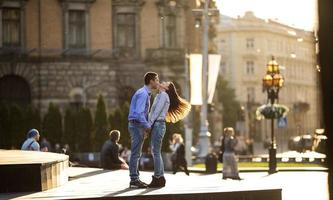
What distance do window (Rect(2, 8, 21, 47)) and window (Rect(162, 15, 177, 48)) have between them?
9472 millimetres

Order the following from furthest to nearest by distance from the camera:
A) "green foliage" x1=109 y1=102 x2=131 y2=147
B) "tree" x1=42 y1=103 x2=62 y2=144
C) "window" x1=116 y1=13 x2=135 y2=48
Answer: "window" x1=116 y1=13 x2=135 y2=48
"tree" x1=42 y1=103 x2=62 y2=144
"green foliage" x1=109 y1=102 x2=131 y2=147

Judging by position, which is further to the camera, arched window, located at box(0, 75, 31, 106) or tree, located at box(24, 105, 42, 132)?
arched window, located at box(0, 75, 31, 106)

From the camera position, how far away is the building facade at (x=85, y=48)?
4841 cm

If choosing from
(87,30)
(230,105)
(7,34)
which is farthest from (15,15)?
(230,105)

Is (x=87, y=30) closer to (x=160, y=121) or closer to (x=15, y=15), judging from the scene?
(x=15, y=15)

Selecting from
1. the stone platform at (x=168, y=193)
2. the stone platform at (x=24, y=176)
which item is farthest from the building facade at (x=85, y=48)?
the stone platform at (x=24, y=176)

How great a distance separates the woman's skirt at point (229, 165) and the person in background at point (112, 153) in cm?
513

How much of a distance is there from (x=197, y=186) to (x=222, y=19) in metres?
104

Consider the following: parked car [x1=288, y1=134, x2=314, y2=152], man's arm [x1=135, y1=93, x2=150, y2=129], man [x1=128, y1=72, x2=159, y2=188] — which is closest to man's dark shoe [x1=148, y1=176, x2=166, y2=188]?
man [x1=128, y1=72, x2=159, y2=188]

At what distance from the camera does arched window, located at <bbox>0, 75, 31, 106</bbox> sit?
48.2 meters

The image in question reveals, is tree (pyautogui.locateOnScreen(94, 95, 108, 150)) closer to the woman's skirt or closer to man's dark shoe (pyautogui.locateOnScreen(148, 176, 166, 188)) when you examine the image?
the woman's skirt

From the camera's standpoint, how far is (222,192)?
33.3 feet

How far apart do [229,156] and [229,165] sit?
0.93 ft

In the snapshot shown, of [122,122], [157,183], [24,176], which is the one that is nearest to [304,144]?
[122,122]
